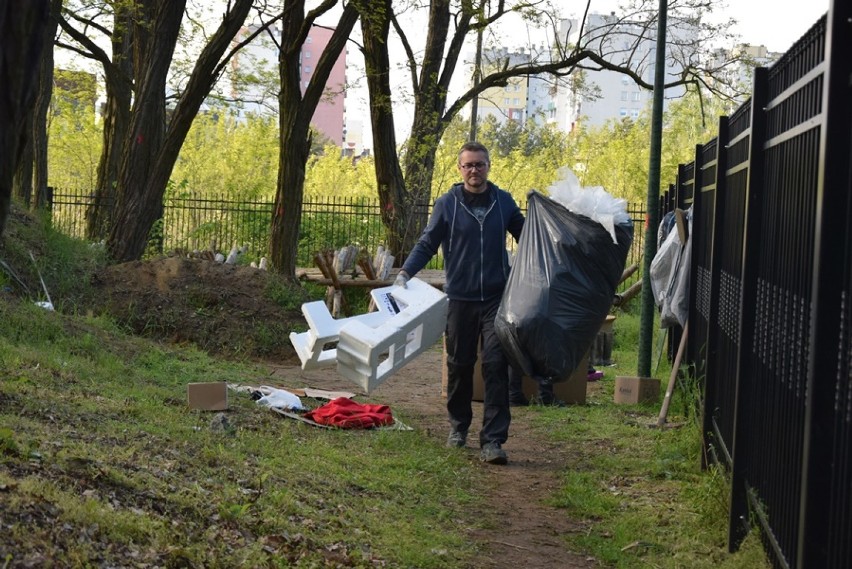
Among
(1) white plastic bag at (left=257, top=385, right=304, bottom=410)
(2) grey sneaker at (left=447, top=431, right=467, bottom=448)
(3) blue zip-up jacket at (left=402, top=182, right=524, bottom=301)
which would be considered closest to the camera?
(3) blue zip-up jacket at (left=402, top=182, right=524, bottom=301)

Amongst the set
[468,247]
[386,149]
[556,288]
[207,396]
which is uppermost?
[386,149]

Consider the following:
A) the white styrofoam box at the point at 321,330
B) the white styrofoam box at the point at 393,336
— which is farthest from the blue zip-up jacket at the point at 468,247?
the white styrofoam box at the point at 321,330

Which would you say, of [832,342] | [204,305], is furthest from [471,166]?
[204,305]

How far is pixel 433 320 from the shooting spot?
7.64m

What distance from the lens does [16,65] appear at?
3.25m

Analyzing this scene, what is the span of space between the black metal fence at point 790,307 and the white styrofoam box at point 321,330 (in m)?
2.01

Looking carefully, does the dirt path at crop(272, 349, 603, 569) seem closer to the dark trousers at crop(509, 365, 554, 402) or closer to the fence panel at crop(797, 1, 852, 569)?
the dark trousers at crop(509, 365, 554, 402)

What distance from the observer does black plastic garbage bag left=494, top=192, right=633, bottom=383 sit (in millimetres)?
7609

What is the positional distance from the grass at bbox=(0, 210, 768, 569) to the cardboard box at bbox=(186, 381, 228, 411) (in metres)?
0.10

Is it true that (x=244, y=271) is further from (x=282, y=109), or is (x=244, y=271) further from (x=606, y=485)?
(x=606, y=485)

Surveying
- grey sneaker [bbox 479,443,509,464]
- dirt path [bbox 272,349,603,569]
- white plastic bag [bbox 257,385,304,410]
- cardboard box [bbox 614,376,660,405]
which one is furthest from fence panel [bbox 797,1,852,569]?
cardboard box [bbox 614,376,660,405]

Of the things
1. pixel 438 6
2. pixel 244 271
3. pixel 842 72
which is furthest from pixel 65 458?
pixel 438 6

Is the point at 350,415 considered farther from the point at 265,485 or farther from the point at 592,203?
the point at 265,485

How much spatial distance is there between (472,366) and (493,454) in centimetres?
65
